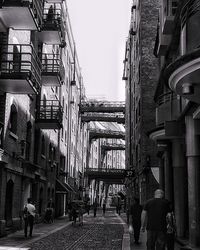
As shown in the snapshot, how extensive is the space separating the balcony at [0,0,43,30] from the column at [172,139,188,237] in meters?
7.28

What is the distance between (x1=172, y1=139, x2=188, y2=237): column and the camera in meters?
15.8

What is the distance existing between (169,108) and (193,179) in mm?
4922

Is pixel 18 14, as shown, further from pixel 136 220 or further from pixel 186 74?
pixel 186 74

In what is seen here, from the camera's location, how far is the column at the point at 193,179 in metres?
12.2

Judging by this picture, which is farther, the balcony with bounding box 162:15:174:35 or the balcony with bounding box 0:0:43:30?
the balcony with bounding box 162:15:174:35

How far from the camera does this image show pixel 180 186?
1611cm

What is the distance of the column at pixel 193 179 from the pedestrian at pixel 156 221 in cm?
333

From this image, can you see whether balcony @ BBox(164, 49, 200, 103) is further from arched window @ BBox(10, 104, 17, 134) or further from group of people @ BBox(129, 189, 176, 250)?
arched window @ BBox(10, 104, 17, 134)

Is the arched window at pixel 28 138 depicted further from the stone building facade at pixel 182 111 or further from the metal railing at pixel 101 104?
the metal railing at pixel 101 104

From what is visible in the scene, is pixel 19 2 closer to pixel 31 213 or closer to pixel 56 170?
pixel 31 213

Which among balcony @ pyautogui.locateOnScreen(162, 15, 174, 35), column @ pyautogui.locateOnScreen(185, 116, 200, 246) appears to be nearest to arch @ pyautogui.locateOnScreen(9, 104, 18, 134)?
balcony @ pyautogui.locateOnScreen(162, 15, 174, 35)

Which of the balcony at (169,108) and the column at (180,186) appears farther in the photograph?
the balcony at (169,108)

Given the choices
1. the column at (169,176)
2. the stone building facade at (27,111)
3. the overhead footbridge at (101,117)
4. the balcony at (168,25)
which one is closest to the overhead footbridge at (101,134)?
the overhead footbridge at (101,117)

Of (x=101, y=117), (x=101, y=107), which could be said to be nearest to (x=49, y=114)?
(x=101, y=107)
